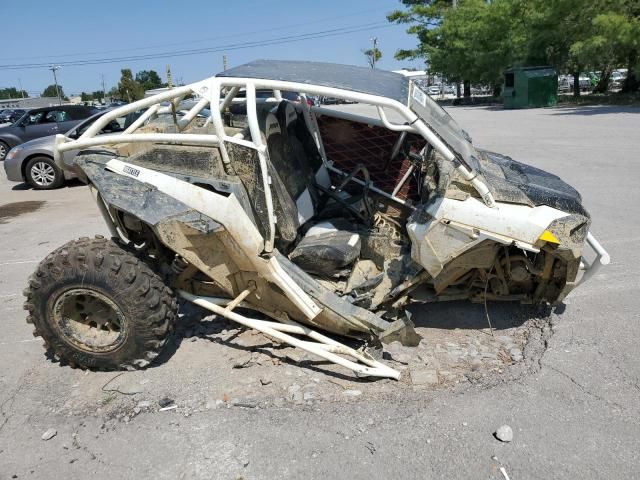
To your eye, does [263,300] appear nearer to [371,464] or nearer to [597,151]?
[371,464]

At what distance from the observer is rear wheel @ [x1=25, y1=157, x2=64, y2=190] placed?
11228 mm

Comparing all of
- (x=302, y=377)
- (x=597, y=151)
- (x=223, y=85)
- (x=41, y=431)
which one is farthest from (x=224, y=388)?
(x=597, y=151)

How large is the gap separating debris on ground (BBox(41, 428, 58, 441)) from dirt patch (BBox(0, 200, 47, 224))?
672 cm

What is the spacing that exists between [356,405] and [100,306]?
1.90 m

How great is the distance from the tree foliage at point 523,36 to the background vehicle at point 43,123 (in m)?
20.4

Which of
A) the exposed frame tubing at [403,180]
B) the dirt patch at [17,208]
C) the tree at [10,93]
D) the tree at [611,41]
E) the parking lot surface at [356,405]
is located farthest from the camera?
the tree at [10,93]

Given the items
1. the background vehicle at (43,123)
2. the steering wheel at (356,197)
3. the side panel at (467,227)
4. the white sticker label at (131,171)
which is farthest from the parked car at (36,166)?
the side panel at (467,227)

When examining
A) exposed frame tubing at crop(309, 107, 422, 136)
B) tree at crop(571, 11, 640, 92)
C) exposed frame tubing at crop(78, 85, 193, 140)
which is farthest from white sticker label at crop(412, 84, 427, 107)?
tree at crop(571, 11, 640, 92)

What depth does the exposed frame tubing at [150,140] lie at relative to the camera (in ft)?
11.2

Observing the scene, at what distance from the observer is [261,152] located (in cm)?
332

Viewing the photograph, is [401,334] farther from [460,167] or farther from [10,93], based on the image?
[10,93]

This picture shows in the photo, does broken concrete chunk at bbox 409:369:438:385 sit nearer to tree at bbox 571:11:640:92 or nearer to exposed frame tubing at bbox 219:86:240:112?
exposed frame tubing at bbox 219:86:240:112

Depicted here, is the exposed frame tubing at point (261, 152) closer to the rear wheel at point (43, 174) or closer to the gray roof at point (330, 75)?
the gray roof at point (330, 75)

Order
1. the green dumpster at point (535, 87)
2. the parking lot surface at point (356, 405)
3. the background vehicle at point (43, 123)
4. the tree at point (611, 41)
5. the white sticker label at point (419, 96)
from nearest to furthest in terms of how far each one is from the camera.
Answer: the parking lot surface at point (356, 405), the white sticker label at point (419, 96), the background vehicle at point (43, 123), the tree at point (611, 41), the green dumpster at point (535, 87)
